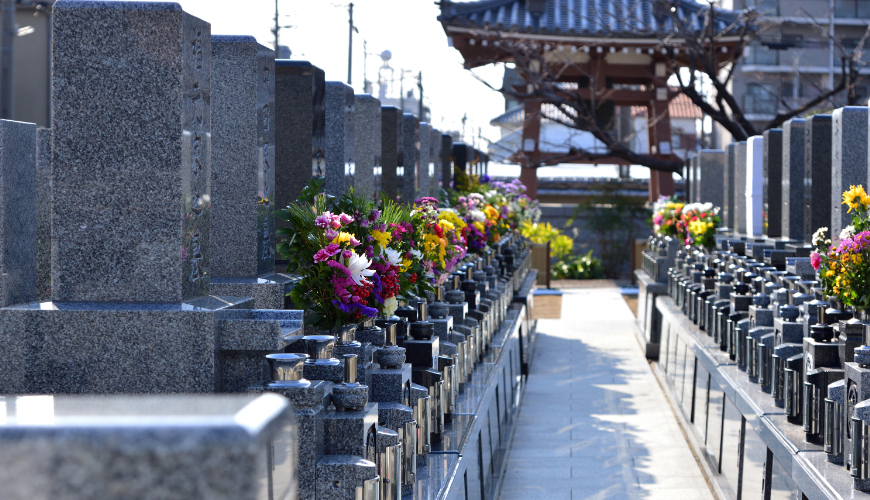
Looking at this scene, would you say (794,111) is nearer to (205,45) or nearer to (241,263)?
(241,263)

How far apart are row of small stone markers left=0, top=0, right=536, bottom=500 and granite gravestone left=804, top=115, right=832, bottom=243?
3.81 metres

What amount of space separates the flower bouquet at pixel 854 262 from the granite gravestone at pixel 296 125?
8.87 feet

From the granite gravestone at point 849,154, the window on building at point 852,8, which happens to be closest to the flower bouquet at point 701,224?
the granite gravestone at point 849,154

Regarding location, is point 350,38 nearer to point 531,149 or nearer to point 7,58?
point 531,149

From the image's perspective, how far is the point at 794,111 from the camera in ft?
42.8

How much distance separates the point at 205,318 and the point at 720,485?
427 centimetres

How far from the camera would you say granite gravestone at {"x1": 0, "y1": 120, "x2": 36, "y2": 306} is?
375cm

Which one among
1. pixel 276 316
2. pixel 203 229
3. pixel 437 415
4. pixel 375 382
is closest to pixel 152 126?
pixel 203 229

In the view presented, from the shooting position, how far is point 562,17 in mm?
19938

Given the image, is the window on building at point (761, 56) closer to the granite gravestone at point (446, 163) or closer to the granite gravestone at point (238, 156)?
the granite gravestone at point (446, 163)

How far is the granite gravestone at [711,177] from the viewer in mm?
13430

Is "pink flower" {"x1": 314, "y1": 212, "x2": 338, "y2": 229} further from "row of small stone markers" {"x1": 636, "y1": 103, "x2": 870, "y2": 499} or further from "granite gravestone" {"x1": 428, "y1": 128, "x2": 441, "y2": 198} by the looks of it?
"granite gravestone" {"x1": 428, "y1": 128, "x2": 441, "y2": 198}

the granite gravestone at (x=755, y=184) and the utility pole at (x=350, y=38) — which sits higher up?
the utility pole at (x=350, y=38)

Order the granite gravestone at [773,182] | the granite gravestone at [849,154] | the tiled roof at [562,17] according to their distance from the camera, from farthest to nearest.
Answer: the tiled roof at [562,17]
the granite gravestone at [773,182]
the granite gravestone at [849,154]
